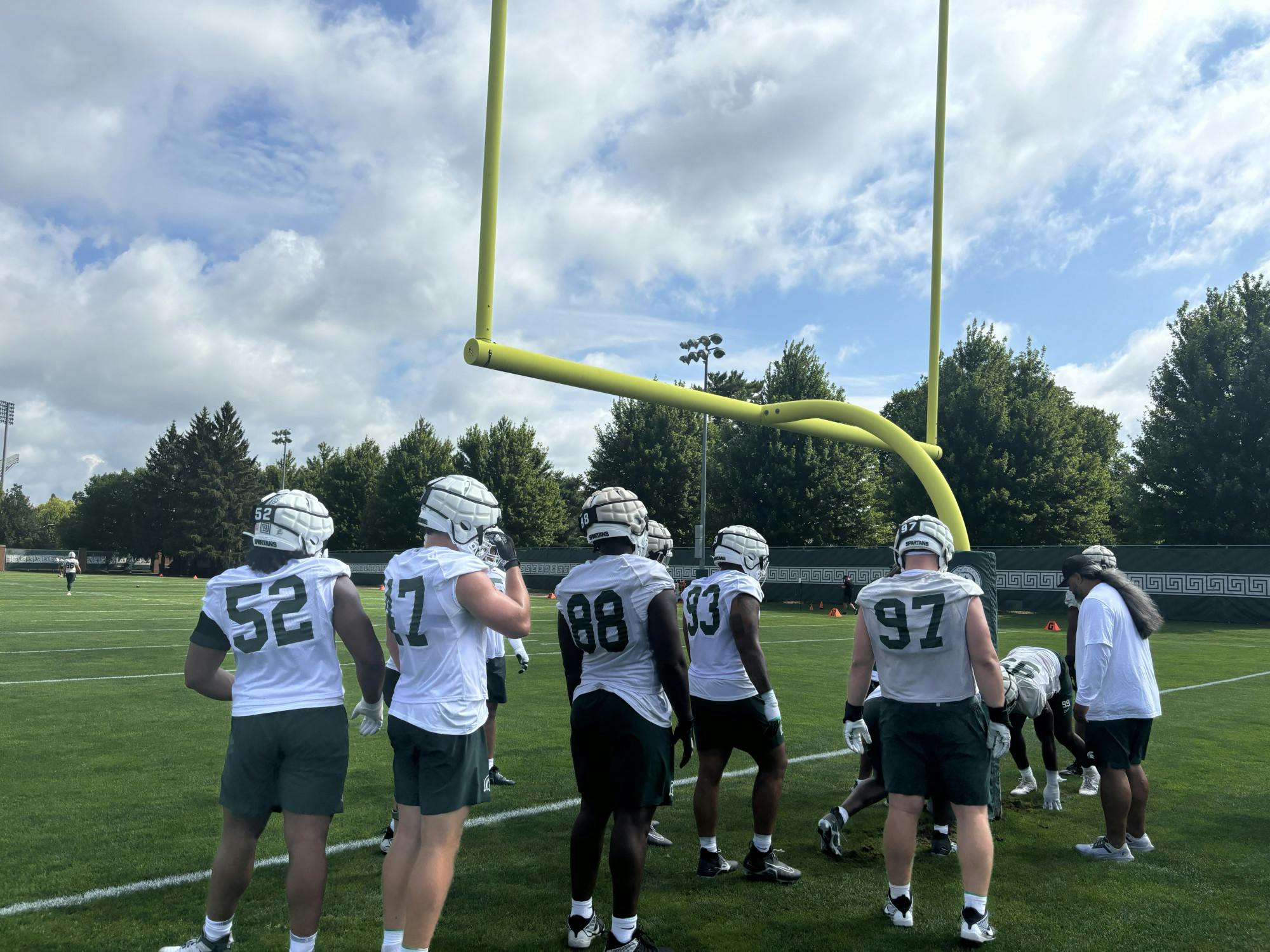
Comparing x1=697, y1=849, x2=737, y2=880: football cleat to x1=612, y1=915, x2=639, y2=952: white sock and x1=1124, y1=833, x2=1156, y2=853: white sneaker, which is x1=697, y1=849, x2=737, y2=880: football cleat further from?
x1=1124, y1=833, x2=1156, y2=853: white sneaker

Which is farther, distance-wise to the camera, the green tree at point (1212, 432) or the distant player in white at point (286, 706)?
the green tree at point (1212, 432)

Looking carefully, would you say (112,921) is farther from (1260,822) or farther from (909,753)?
(1260,822)

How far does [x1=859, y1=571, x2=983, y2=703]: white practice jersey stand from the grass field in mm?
1221

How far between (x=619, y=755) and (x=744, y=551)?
5.69ft

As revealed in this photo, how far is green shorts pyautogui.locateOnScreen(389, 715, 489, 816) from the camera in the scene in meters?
3.65

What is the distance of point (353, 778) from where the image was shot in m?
7.32

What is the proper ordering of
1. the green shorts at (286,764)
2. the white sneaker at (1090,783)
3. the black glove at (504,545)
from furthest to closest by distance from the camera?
1. the white sneaker at (1090,783)
2. the black glove at (504,545)
3. the green shorts at (286,764)

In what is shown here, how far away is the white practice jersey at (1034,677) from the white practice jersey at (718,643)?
2.51 meters

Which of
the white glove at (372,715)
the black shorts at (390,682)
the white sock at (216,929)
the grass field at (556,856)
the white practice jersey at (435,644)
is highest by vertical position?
the white practice jersey at (435,644)

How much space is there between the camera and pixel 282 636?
371 cm

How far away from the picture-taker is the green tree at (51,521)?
10869cm

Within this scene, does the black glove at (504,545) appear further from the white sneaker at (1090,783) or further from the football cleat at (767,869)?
the white sneaker at (1090,783)

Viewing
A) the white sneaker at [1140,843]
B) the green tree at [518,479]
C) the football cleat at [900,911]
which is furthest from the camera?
the green tree at [518,479]

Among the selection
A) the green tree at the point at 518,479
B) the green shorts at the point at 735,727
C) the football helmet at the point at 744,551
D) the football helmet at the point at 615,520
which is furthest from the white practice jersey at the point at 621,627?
the green tree at the point at 518,479
